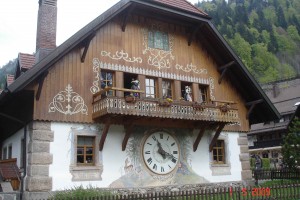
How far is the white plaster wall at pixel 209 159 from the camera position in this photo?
58.1ft

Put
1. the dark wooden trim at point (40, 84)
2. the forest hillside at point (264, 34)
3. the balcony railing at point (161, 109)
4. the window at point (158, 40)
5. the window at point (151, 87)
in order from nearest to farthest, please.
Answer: the dark wooden trim at point (40, 84) → the balcony railing at point (161, 109) → the window at point (151, 87) → the window at point (158, 40) → the forest hillside at point (264, 34)

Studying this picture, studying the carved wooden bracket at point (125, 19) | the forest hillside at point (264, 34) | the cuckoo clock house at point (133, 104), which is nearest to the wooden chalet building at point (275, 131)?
the cuckoo clock house at point (133, 104)

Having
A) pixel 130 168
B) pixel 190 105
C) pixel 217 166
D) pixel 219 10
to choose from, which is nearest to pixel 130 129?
pixel 130 168

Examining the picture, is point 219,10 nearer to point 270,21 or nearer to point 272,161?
point 270,21

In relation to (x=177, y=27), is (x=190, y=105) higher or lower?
lower

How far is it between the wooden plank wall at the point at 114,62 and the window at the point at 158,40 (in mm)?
331

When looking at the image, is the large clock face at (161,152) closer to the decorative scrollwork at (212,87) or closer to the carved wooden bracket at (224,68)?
the decorative scrollwork at (212,87)

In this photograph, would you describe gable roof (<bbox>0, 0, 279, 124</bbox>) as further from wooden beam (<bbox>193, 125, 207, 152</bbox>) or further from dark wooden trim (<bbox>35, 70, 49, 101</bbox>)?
wooden beam (<bbox>193, 125, 207, 152</bbox>)

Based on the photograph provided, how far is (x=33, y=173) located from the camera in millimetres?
13633

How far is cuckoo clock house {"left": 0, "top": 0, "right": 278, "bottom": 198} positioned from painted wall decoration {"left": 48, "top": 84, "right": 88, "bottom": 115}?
0.13ft

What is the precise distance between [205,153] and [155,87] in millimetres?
4080

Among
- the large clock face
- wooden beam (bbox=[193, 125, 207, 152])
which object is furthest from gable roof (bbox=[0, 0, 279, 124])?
the large clock face

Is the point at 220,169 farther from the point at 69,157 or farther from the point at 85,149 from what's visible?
the point at 69,157

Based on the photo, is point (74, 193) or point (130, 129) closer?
point (74, 193)
